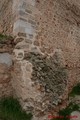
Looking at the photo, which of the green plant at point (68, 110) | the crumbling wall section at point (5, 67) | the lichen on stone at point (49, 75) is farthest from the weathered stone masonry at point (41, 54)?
the green plant at point (68, 110)

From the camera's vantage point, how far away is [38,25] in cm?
610

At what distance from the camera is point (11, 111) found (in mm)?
5027

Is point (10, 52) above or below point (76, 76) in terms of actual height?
above

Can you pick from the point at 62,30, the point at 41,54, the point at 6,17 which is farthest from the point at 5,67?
the point at 62,30

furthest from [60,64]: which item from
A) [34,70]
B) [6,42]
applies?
[6,42]

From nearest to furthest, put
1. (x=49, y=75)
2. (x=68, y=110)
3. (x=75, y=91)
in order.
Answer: (x=49, y=75) → (x=68, y=110) → (x=75, y=91)

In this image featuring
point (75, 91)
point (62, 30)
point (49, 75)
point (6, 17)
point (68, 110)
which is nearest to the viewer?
point (49, 75)

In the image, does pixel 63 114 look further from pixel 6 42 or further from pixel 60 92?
pixel 6 42

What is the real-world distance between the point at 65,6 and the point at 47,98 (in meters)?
3.33

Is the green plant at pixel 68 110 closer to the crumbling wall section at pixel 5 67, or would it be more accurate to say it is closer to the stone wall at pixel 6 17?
the crumbling wall section at pixel 5 67

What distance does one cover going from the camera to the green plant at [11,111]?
4.93 meters

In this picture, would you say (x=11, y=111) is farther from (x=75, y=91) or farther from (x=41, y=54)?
(x=75, y=91)

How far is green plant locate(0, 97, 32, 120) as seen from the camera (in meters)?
4.93

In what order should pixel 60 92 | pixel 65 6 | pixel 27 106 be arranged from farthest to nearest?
pixel 65 6, pixel 60 92, pixel 27 106
